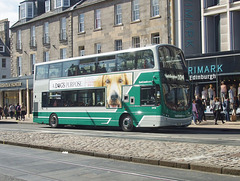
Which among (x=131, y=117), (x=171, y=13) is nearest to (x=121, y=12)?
(x=171, y=13)

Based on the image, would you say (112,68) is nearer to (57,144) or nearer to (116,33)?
(57,144)

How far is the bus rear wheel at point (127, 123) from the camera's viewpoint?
20.1m

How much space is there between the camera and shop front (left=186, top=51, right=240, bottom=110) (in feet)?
84.4

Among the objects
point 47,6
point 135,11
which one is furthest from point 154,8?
point 47,6

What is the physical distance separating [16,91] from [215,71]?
29.3m

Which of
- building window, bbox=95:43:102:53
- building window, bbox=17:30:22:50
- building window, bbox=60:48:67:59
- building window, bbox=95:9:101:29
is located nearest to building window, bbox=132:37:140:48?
building window, bbox=95:43:102:53

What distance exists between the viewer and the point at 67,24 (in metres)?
38.8

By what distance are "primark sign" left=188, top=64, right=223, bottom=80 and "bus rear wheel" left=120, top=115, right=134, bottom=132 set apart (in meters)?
9.39

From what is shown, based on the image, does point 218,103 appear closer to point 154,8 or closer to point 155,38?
point 155,38

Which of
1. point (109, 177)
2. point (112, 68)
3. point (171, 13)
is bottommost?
point (109, 177)

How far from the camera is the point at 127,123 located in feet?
66.6

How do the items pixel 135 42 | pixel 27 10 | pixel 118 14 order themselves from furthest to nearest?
1. pixel 27 10
2. pixel 118 14
3. pixel 135 42

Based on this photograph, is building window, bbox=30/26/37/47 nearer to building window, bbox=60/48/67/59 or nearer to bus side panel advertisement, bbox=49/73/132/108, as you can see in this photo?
building window, bbox=60/48/67/59

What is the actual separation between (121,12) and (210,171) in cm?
2693
